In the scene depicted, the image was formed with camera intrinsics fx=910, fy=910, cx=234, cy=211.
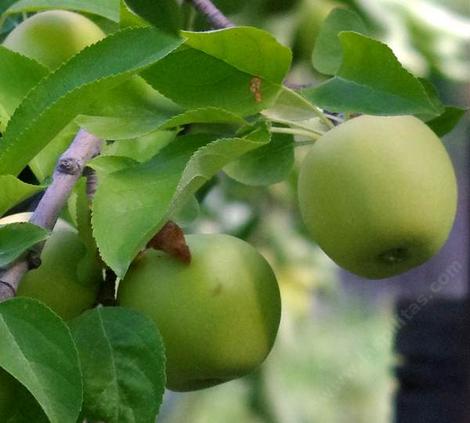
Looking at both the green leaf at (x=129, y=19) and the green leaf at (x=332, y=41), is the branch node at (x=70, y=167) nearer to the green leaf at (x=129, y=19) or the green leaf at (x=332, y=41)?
the green leaf at (x=129, y=19)

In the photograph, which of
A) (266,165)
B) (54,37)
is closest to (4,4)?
(54,37)

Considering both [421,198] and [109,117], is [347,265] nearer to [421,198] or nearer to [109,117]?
[421,198]

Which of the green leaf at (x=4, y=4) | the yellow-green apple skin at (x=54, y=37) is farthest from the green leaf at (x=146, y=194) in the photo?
the green leaf at (x=4, y=4)

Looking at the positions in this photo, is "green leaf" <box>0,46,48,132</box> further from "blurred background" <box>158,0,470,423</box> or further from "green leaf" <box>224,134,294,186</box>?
"blurred background" <box>158,0,470,423</box>

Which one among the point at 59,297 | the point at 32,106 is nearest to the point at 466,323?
the point at 59,297

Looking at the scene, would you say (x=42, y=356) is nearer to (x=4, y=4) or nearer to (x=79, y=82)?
(x=79, y=82)

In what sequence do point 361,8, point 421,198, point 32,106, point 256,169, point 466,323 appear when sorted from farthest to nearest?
point 466,323
point 361,8
point 256,169
point 421,198
point 32,106
